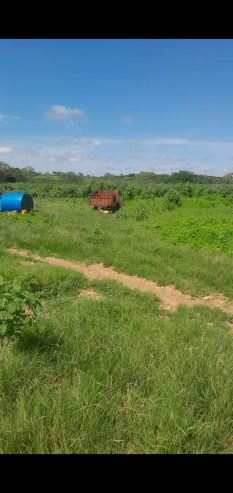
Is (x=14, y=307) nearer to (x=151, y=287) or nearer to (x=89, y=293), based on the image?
(x=89, y=293)

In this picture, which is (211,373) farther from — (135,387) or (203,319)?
(203,319)

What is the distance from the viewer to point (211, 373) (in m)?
3.12

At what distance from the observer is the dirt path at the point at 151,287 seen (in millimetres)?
6771

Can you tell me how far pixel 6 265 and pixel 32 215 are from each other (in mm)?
7997

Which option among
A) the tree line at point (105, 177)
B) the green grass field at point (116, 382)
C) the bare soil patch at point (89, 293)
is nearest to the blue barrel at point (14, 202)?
the bare soil patch at point (89, 293)

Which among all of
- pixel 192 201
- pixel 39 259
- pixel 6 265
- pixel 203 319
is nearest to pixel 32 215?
pixel 39 259

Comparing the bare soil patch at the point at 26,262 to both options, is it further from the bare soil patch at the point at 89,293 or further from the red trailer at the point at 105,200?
the red trailer at the point at 105,200

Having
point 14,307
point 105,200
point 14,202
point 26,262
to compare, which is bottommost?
point 26,262

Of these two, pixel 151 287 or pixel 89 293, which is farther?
pixel 151 287

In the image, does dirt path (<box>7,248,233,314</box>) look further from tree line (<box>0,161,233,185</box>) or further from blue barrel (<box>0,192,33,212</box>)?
tree line (<box>0,161,233,185</box>)

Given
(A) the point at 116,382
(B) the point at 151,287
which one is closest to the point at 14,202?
(B) the point at 151,287

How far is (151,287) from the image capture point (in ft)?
24.7
